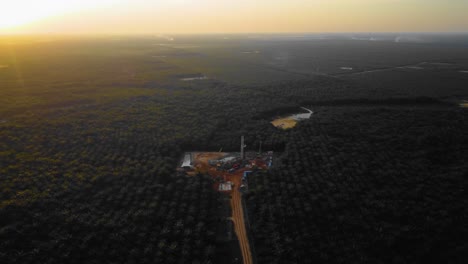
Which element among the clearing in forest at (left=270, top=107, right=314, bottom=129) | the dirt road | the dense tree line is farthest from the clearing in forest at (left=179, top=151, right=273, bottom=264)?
the clearing in forest at (left=270, top=107, right=314, bottom=129)

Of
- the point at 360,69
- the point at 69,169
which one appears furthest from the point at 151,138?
the point at 360,69

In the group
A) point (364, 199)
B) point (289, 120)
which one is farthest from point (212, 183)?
point (289, 120)

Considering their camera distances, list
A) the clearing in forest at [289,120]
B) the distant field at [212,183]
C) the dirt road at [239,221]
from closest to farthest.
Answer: the distant field at [212,183] → the dirt road at [239,221] → the clearing in forest at [289,120]

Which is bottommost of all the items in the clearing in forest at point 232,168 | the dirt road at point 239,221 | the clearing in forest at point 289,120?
the dirt road at point 239,221

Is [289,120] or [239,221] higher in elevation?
[289,120]

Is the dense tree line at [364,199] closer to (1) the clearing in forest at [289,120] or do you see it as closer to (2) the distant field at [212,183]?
(2) the distant field at [212,183]

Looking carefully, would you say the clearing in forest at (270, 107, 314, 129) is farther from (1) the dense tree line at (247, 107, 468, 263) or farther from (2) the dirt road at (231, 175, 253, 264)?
(2) the dirt road at (231, 175, 253, 264)

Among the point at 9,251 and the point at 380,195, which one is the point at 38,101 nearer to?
the point at 9,251

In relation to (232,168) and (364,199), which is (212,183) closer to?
(232,168)

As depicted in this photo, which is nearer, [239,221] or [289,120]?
[239,221]

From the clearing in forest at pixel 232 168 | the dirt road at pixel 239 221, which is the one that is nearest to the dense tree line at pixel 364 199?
the dirt road at pixel 239 221

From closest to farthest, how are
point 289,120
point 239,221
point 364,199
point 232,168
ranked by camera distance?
point 239,221 → point 364,199 → point 232,168 → point 289,120
